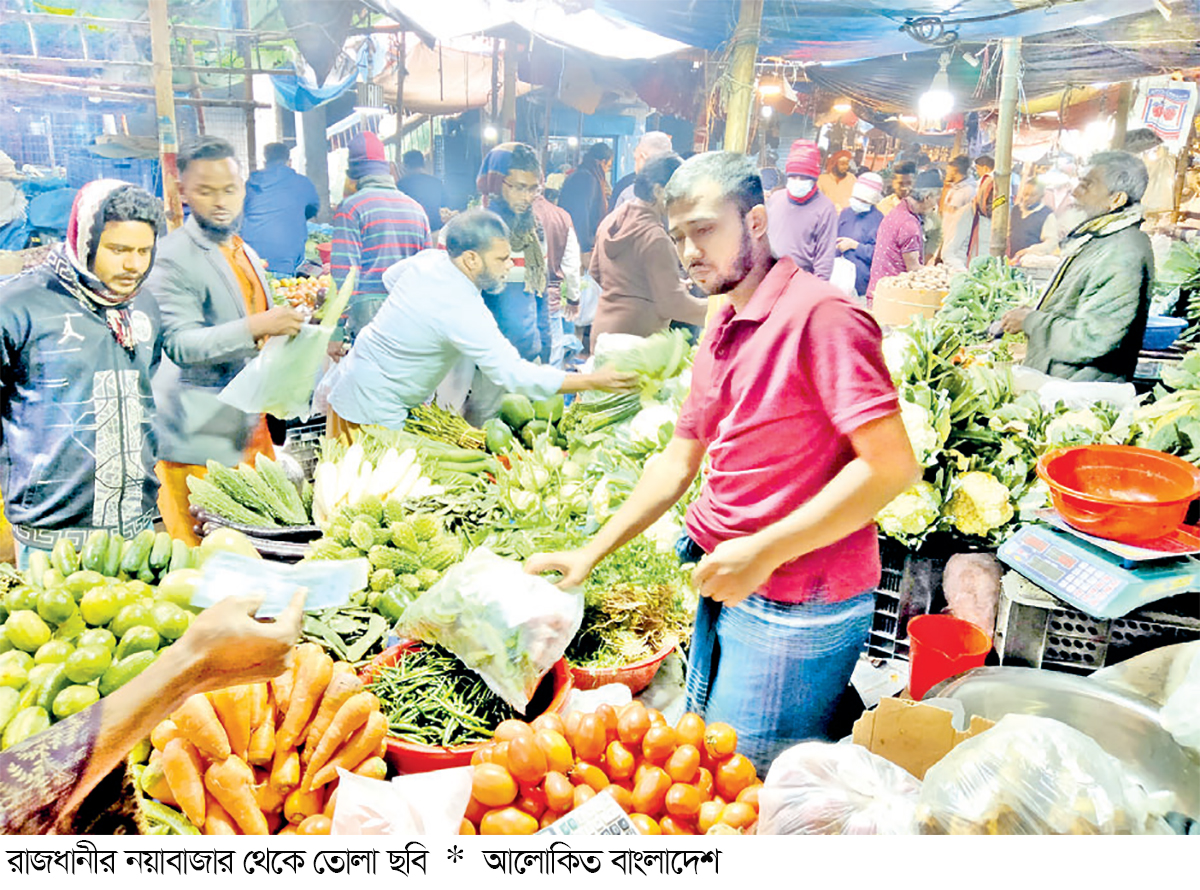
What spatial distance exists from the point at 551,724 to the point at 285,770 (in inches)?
21.8

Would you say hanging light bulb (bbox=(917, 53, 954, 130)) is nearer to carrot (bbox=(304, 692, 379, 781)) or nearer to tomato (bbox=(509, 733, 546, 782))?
tomato (bbox=(509, 733, 546, 782))

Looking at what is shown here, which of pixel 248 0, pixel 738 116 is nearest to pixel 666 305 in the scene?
pixel 738 116

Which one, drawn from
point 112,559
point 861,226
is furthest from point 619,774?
point 861,226

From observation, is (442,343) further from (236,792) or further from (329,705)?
(236,792)

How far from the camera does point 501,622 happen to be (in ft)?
6.50

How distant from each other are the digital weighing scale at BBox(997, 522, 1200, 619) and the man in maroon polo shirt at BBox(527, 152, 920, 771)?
20.2 inches

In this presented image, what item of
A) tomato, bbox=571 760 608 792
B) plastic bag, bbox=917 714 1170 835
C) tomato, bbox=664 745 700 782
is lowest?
tomato, bbox=571 760 608 792

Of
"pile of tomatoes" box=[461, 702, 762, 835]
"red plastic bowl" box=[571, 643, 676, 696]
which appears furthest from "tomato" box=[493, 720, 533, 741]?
"red plastic bowl" box=[571, 643, 676, 696]

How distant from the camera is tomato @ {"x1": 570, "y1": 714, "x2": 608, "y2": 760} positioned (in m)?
1.70

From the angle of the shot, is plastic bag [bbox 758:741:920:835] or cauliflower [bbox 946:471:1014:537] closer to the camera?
plastic bag [bbox 758:741:920:835]

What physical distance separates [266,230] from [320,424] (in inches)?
26.8

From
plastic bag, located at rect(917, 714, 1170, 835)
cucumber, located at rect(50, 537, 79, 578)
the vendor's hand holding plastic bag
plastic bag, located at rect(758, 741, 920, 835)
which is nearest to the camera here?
plastic bag, located at rect(917, 714, 1170, 835)

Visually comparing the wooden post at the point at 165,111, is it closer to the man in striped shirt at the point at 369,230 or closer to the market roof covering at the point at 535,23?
the man in striped shirt at the point at 369,230

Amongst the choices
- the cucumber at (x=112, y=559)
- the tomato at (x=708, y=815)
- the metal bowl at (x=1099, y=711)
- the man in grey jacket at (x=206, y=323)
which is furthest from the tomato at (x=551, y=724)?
the man in grey jacket at (x=206, y=323)
